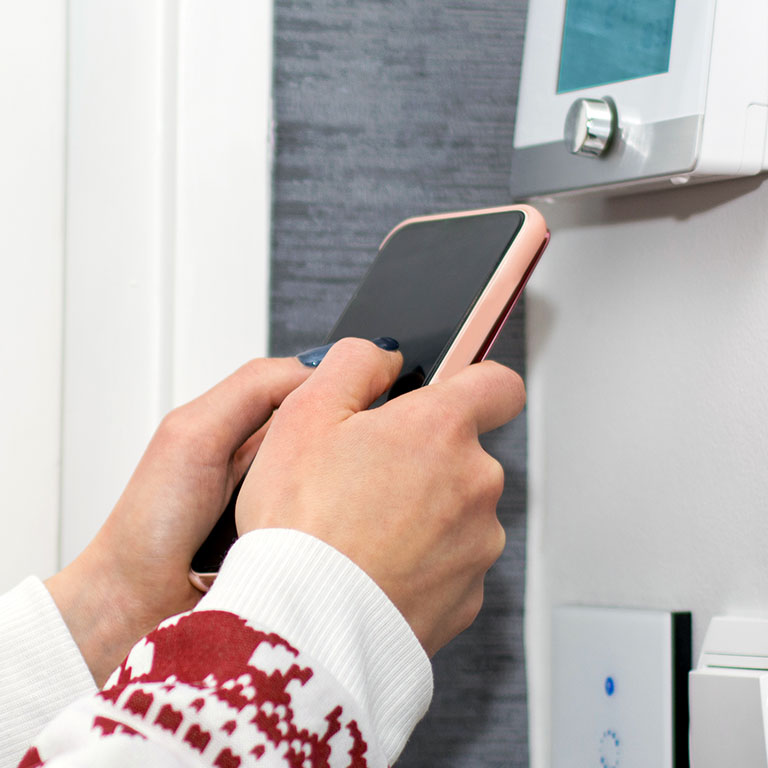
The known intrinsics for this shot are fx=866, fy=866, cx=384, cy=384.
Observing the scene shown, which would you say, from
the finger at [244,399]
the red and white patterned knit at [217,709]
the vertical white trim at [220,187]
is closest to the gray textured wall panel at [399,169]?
the vertical white trim at [220,187]

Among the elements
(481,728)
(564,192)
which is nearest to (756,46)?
(564,192)

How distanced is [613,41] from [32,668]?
47 cm

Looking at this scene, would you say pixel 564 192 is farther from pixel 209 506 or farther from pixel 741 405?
pixel 209 506

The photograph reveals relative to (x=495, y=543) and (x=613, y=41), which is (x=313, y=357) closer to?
(x=495, y=543)

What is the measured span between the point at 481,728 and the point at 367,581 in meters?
0.35

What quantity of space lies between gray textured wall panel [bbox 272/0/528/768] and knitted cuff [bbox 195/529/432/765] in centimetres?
30

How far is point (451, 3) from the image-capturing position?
2.06 ft

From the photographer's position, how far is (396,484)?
338 mm

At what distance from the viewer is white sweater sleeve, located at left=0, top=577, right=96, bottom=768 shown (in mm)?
430

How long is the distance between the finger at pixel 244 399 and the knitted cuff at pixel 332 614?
6.4 inches

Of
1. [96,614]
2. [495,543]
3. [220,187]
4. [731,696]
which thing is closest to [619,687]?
[731,696]

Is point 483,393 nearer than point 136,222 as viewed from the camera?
Yes

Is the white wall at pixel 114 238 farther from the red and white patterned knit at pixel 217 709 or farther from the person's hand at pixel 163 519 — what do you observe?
the red and white patterned knit at pixel 217 709

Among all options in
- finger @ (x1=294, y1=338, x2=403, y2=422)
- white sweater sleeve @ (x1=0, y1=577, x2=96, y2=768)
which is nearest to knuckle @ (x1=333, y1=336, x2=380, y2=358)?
finger @ (x1=294, y1=338, x2=403, y2=422)
